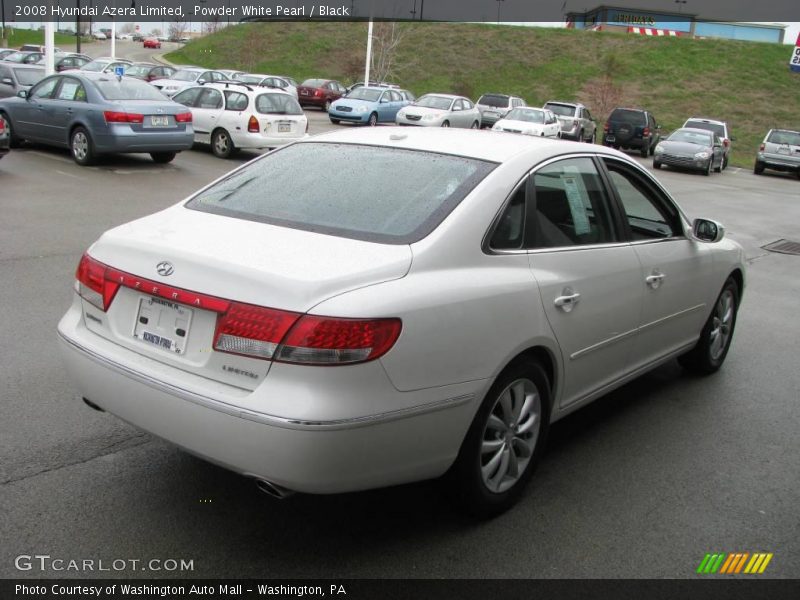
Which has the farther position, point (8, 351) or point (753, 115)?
point (753, 115)

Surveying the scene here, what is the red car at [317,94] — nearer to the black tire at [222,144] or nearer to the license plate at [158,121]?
the black tire at [222,144]

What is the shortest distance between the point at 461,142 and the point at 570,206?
64 cm

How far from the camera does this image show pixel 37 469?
3840 mm

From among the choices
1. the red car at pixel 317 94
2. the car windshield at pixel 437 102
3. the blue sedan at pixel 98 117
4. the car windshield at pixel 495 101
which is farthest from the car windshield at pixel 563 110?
the blue sedan at pixel 98 117

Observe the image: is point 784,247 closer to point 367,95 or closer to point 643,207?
point 643,207

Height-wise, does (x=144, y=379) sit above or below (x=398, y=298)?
below

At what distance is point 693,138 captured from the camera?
91.9 ft

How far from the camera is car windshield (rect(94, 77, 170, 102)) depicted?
48.2 feet

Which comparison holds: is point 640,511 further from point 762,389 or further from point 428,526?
point 762,389

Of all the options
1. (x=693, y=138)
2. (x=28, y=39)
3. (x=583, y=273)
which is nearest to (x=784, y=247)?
(x=583, y=273)

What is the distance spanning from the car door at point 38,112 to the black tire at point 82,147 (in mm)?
753

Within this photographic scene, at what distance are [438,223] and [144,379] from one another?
1.32m

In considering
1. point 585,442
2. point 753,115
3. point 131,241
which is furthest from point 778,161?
point 131,241

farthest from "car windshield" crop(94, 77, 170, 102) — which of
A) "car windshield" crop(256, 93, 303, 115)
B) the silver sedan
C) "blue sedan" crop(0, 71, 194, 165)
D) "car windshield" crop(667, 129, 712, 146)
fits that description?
"car windshield" crop(667, 129, 712, 146)
